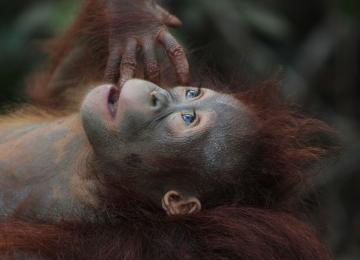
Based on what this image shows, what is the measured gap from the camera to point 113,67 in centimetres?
330

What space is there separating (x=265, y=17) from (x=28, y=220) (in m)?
2.02

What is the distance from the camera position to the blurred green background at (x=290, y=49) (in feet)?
15.1

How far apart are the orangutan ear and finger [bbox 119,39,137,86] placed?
16.4 inches

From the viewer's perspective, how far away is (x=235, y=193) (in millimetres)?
3113

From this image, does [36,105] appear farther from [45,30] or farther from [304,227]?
[304,227]

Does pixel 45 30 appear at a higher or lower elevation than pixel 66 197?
lower

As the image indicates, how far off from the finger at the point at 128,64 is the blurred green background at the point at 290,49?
676 millimetres

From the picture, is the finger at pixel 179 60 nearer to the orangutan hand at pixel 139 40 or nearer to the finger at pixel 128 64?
the orangutan hand at pixel 139 40

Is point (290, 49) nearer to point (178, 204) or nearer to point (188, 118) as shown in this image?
point (188, 118)

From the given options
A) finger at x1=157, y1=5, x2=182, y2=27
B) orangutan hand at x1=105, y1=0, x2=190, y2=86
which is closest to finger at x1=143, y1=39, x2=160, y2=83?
orangutan hand at x1=105, y1=0, x2=190, y2=86

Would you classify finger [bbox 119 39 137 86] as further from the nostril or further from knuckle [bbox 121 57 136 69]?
the nostril

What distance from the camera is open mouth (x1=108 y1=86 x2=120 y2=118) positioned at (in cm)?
315

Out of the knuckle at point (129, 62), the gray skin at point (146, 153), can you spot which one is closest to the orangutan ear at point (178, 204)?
the gray skin at point (146, 153)

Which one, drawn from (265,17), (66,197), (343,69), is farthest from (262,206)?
(343,69)
